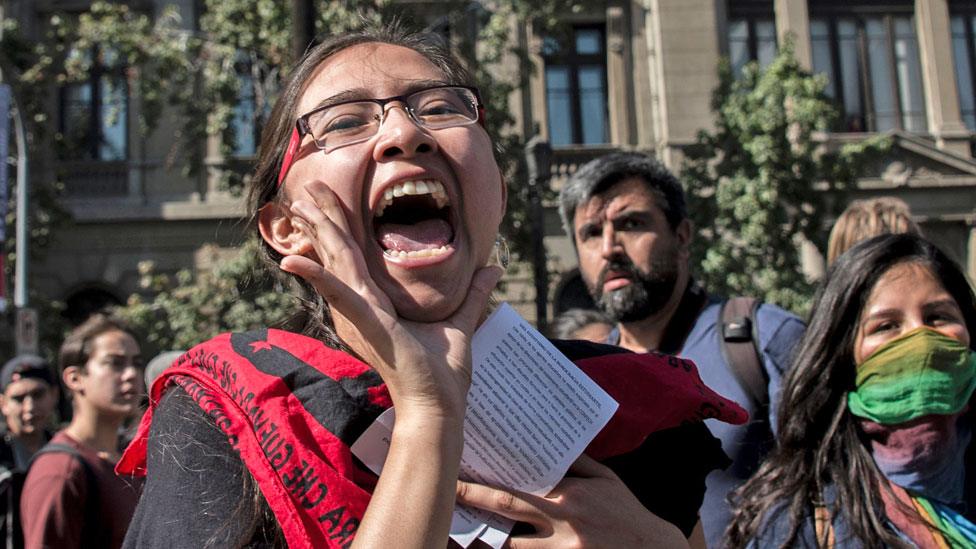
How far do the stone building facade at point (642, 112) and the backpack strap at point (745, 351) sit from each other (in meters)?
14.4

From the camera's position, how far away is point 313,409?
162cm

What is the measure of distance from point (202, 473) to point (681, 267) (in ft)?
8.29

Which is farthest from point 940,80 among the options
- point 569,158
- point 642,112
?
point 569,158

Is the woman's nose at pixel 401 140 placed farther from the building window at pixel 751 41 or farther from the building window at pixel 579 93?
the building window at pixel 751 41

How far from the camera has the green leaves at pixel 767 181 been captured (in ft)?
49.6

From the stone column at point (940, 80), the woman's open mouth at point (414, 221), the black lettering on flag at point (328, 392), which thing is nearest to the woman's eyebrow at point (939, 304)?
the woman's open mouth at point (414, 221)

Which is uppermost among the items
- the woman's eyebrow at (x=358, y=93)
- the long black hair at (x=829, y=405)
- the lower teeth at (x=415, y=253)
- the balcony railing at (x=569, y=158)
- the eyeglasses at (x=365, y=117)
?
the balcony railing at (x=569, y=158)

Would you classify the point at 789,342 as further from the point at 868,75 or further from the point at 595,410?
the point at 868,75

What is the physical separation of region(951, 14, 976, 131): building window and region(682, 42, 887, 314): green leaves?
598cm

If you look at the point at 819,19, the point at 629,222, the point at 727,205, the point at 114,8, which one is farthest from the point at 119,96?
the point at 629,222

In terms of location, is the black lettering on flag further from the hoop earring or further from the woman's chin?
the hoop earring

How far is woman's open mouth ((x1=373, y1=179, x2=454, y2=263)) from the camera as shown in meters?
1.68

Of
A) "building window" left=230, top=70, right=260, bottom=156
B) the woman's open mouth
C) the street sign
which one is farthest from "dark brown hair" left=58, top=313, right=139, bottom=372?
the street sign

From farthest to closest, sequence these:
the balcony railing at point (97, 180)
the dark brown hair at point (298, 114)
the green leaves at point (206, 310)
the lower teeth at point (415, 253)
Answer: the balcony railing at point (97, 180) < the green leaves at point (206, 310) < the dark brown hair at point (298, 114) < the lower teeth at point (415, 253)
